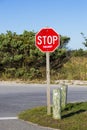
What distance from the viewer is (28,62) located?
94.5 ft

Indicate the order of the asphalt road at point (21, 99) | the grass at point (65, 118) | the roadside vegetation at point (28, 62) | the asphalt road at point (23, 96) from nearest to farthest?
1. the grass at point (65, 118)
2. the asphalt road at point (21, 99)
3. the asphalt road at point (23, 96)
4. the roadside vegetation at point (28, 62)

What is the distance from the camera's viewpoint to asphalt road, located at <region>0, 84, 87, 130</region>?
11.8 m

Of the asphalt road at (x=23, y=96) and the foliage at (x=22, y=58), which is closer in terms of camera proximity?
the asphalt road at (x=23, y=96)

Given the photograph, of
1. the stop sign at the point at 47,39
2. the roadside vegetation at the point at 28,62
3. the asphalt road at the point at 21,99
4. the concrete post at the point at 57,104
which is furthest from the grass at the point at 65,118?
the roadside vegetation at the point at 28,62

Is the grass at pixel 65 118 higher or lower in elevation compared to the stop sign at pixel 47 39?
lower

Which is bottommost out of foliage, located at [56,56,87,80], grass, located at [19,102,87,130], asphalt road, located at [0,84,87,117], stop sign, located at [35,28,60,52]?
grass, located at [19,102,87,130]

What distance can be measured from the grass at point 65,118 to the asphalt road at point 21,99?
0.37 meters

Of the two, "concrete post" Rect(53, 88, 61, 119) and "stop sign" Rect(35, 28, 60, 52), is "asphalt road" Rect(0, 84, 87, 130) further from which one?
"stop sign" Rect(35, 28, 60, 52)

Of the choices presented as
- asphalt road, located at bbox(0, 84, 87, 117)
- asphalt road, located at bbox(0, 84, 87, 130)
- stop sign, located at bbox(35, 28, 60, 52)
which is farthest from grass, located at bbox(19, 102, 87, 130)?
stop sign, located at bbox(35, 28, 60, 52)

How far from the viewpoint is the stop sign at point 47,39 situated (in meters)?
12.9

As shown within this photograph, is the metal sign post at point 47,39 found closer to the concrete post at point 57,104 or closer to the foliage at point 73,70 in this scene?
the concrete post at point 57,104

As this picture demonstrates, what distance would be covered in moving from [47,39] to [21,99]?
5.93 metres

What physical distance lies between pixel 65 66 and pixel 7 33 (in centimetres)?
437

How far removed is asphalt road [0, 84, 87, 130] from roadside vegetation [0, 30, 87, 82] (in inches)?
130
